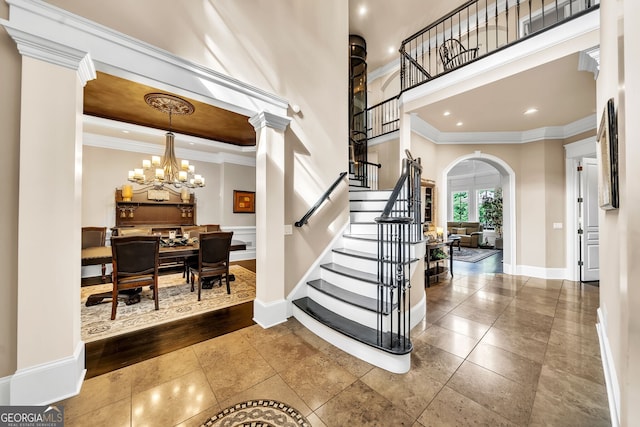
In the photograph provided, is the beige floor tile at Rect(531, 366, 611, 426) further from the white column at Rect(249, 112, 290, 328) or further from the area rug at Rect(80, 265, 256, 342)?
the area rug at Rect(80, 265, 256, 342)

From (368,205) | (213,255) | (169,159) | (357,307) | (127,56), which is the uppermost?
(127,56)

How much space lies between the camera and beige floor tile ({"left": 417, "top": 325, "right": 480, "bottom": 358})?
2246mm

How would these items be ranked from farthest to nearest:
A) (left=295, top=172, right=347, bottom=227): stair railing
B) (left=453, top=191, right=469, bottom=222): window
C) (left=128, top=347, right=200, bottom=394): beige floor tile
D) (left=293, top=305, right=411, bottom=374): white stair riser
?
(left=453, top=191, right=469, bottom=222): window → (left=295, top=172, right=347, bottom=227): stair railing → (left=293, top=305, right=411, bottom=374): white stair riser → (left=128, top=347, right=200, bottom=394): beige floor tile

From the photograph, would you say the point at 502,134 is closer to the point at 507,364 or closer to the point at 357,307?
the point at 507,364

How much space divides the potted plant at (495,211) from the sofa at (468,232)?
0.48m

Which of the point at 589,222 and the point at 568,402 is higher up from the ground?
the point at 589,222

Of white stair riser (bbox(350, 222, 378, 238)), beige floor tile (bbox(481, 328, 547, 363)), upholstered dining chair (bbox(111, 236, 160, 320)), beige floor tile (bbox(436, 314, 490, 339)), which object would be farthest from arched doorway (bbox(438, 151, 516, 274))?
upholstered dining chair (bbox(111, 236, 160, 320))

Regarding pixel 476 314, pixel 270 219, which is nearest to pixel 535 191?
pixel 476 314

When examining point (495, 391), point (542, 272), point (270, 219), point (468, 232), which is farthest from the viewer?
point (468, 232)

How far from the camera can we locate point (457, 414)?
5.01ft

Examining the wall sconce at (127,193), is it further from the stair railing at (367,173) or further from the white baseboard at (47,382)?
the stair railing at (367,173)

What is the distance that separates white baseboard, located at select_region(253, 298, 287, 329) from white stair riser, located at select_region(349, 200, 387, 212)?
205cm

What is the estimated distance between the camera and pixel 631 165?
96cm

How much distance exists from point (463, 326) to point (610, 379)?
1120 millimetres
